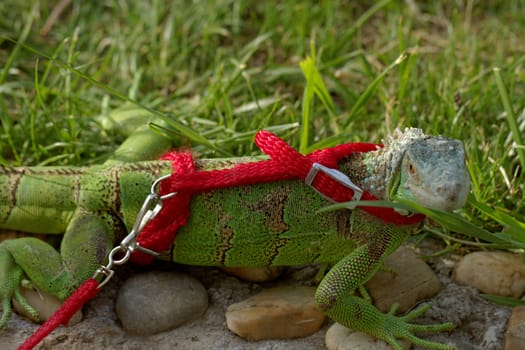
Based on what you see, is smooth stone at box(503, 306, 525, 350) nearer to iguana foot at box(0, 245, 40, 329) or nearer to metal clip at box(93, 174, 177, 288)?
metal clip at box(93, 174, 177, 288)

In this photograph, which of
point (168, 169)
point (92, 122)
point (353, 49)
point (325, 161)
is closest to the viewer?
point (325, 161)

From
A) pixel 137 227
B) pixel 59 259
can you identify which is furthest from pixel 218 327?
pixel 59 259

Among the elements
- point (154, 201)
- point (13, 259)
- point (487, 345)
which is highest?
point (154, 201)

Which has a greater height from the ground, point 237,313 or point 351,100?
point 351,100

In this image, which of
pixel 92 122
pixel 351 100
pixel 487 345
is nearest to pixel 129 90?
pixel 92 122

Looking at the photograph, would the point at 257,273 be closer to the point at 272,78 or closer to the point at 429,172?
the point at 429,172

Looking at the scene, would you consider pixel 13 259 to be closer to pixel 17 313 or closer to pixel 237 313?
pixel 17 313
